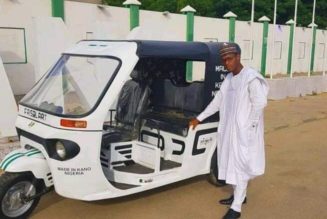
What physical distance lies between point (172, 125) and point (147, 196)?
0.90 metres

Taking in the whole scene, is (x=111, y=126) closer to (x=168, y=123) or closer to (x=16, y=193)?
(x=168, y=123)

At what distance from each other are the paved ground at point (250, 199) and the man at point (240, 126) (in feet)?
1.71

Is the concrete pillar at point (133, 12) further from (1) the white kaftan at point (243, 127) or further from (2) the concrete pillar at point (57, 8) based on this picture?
(1) the white kaftan at point (243, 127)

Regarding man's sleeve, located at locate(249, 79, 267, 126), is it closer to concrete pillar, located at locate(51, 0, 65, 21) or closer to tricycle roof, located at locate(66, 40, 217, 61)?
tricycle roof, located at locate(66, 40, 217, 61)

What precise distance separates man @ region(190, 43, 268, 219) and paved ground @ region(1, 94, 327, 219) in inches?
20.5

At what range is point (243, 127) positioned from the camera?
14.0ft

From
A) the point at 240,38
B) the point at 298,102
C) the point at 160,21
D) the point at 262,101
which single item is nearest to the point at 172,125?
the point at 262,101

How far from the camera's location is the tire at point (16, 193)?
4062 mm

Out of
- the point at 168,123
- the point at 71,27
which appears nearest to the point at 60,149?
the point at 168,123

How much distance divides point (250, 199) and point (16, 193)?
268 centimetres

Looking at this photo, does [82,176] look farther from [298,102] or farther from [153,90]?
[298,102]

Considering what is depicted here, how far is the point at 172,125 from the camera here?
5.20 meters

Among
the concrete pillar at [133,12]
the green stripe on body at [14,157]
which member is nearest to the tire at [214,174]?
the green stripe on body at [14,157]

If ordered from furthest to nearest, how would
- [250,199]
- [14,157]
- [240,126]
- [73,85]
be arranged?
[250,199] → [73,85] → [240,126] → [14,157]
